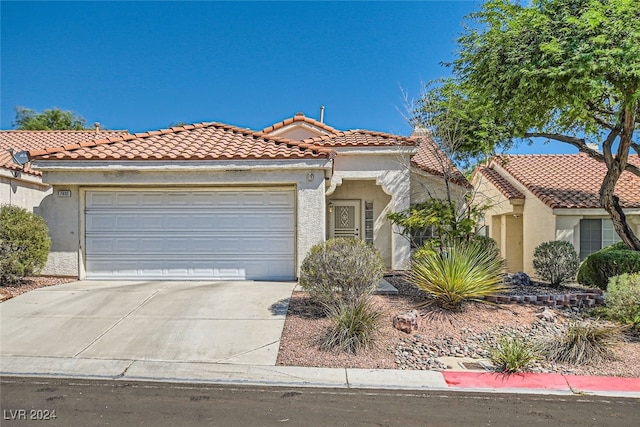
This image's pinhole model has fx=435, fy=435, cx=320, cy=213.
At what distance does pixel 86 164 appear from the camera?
1115 cm

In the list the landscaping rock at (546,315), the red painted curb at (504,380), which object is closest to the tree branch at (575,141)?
the landscaping rock at (546,315)

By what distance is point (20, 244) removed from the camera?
10422 mm

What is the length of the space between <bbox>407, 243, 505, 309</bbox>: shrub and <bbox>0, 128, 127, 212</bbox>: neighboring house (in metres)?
10.4

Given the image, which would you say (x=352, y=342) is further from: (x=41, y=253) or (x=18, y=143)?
(x=18, y=143)

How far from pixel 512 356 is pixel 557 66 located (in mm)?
6100

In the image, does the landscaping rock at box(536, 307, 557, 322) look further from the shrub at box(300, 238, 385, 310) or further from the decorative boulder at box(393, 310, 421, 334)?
the shrub at box(300, 238, 385, 310)

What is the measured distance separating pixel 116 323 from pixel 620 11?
1167 cm

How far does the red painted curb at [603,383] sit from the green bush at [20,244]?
11.5 meters

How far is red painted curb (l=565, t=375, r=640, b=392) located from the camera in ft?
19.7

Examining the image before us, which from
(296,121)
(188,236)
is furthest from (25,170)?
(296,121)

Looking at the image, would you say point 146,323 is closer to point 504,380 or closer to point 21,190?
point 504,380

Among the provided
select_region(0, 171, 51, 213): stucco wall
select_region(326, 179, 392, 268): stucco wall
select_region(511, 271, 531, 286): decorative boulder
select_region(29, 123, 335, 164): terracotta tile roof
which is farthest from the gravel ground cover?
select_region(0, 171, 51, 213): stucco wall

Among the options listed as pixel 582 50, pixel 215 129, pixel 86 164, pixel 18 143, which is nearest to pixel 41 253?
pixel 86 164

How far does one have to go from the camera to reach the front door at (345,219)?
592 inches
